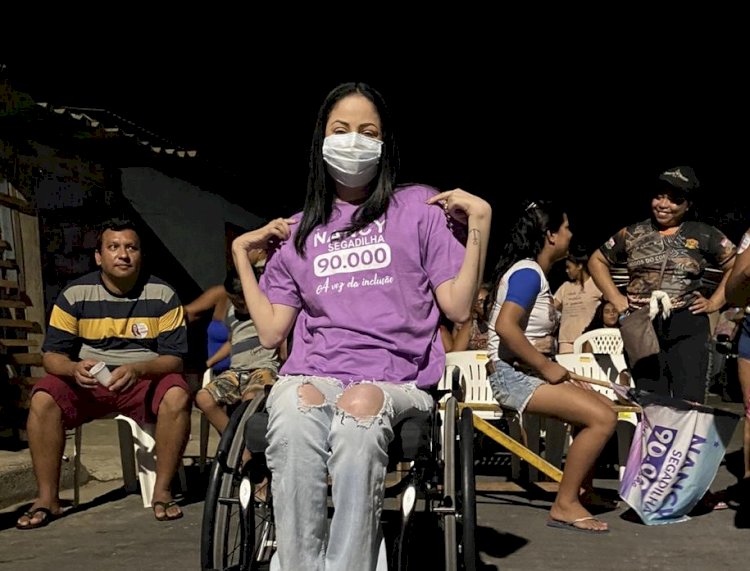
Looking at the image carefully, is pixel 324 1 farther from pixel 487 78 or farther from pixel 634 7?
pixel 634 7

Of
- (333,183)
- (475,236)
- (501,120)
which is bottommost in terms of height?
(475,236)

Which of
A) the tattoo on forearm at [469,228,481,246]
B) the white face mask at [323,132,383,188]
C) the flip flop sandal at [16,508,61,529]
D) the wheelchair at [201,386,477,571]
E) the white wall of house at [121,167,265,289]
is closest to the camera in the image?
the wheelchair at [201,386,477,571]

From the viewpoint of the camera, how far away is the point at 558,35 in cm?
1026

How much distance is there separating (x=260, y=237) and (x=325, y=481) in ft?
3.13

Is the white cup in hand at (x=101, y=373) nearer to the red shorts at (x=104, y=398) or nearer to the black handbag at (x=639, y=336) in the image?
the red shorts at (x=104, y=398)

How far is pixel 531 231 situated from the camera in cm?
468

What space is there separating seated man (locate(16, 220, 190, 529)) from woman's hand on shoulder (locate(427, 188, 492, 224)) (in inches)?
96.4

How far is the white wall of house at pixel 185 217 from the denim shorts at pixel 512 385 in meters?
4.82

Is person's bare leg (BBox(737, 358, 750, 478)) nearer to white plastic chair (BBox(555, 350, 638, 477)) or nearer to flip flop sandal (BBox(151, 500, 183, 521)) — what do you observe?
white plastic chair (BBox(555, 350, 638, 477))

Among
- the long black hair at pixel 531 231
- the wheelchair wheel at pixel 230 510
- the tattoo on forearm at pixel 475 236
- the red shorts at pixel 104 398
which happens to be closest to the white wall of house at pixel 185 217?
the red shorts at pixel 104 398

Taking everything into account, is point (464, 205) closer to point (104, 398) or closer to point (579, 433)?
point (579, 433)

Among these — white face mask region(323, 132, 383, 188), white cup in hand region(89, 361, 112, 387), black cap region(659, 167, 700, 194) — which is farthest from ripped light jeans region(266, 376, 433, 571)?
black cap region(659, 167, 700, 194)

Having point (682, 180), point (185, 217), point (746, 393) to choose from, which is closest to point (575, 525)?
point (746, 393)

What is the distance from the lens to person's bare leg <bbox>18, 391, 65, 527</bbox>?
15.6 ft
